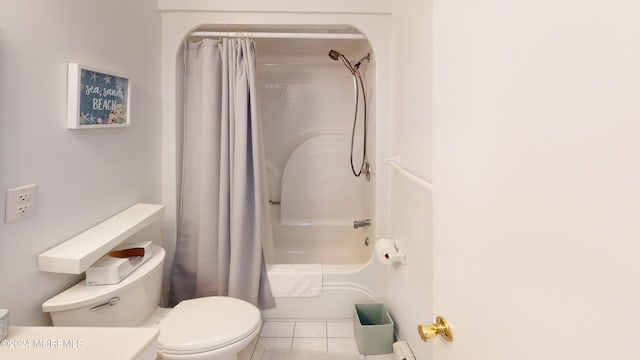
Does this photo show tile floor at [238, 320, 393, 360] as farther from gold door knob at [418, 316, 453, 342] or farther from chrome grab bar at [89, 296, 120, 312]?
gold door knob at [418, 316, 453, 342]

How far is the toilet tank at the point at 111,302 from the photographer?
4.31ft

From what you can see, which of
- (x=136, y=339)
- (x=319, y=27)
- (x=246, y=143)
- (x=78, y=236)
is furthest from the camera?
(x=319, y=27)

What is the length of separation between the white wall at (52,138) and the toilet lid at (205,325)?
442 millimetres

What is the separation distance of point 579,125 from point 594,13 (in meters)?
0.13

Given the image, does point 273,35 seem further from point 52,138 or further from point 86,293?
point 86,293

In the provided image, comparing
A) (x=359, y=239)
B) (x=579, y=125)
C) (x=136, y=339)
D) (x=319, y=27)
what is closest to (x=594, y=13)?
(x=579, y=125)

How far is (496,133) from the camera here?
2.01ft

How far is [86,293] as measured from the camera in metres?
1.36

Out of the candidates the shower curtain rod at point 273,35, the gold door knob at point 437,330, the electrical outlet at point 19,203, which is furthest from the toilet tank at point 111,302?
the shower curtain rod at point 273,35

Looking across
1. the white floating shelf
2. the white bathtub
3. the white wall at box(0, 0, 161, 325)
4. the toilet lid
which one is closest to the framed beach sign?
the white wall at box(0, 0, 161, 325)

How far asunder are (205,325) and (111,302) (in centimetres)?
38

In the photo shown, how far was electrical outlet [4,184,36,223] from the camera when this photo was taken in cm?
114

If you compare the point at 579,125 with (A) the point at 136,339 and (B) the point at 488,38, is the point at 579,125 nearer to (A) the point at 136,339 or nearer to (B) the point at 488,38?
(B) the point at 488,38

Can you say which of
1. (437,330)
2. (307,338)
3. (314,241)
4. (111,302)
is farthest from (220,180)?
(437,330)
